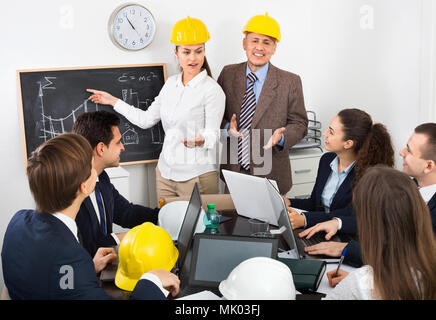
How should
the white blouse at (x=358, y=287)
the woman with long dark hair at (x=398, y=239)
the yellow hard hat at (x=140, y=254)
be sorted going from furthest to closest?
the yellow hard hat at (x=140, y=254)
the white blouse at (x=358, y=287)
the woman with long dark hair at (x=398, y=239)

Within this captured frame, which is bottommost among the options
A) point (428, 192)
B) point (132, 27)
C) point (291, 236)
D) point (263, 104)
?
point (291, 236)

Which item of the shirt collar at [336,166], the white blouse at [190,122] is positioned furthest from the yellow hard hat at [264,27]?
the shirt collar at [336,166]

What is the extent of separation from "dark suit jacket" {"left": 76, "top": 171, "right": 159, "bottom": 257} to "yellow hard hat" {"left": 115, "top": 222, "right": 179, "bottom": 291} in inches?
14.3

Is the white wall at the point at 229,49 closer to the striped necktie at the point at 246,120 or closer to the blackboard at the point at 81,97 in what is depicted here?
the blackboard at the point at 81,97

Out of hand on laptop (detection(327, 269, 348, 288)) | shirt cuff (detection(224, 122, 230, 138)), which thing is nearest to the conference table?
hand on laptop (detection(327, 269, 348, 288))

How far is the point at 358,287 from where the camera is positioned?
4.74 ft

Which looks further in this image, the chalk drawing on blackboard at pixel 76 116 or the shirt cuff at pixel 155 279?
the chalk drawing on blackboard at pixel 76 116

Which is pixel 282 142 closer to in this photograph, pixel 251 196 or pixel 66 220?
pixel 251 196

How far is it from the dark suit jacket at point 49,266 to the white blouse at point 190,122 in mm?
1704

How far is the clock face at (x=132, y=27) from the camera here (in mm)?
3494

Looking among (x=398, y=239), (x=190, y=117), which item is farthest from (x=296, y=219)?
(x=190, y=117)

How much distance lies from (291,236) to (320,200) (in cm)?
82
